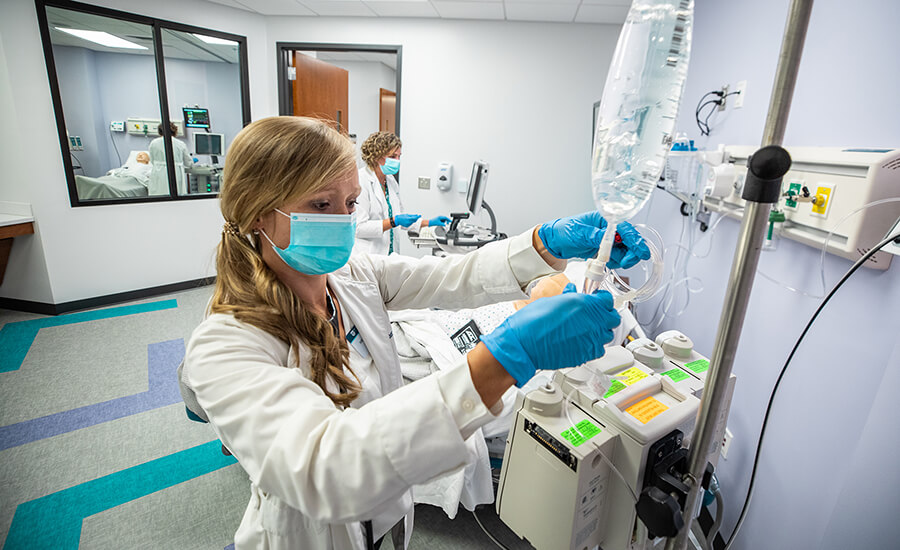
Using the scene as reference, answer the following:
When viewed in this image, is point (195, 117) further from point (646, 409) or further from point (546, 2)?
point (646, 409)

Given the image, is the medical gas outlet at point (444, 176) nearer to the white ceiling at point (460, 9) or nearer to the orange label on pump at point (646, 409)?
the white ceiling at point (460, 9)

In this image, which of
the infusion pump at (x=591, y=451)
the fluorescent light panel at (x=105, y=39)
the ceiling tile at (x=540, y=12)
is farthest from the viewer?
the fluorescent light panel at (x=105, y=39)

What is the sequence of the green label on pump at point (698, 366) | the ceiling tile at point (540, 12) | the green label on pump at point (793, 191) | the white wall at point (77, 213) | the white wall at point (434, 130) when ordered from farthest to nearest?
the white wall at point (434, 130) < the ceiling tile at point (540, 12) < the white wall at point (77, 213) < the green label on pump at point (793, 191) < the green label on pump at point (698, 366)

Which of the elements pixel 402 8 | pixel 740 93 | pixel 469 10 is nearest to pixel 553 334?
pixel 740 93

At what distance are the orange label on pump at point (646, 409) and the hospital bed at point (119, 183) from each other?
4.21 metres

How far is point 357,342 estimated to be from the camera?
1.02 meters

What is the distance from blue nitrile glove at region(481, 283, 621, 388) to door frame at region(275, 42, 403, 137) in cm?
351

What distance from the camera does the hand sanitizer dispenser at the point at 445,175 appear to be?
13.0 ft

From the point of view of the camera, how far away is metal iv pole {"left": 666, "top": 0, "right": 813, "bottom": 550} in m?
0.49

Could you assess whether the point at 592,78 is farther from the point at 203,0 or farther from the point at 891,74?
the point at 203,0

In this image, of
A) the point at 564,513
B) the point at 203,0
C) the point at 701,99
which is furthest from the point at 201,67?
the point at 564,513

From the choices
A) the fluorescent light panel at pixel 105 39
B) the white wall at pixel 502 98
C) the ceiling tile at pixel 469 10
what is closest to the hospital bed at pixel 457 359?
the white wall at pixel 502 98

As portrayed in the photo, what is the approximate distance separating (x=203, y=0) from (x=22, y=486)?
369cm

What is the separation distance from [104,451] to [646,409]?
7.89ft
